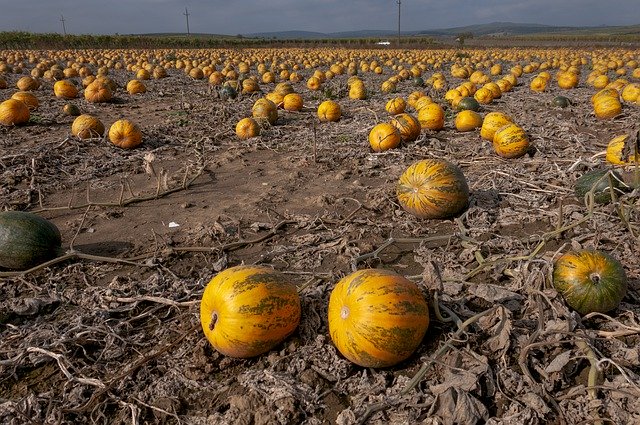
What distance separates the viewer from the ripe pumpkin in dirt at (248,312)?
284cm

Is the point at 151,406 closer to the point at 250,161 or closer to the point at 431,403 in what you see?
the point at 431,403

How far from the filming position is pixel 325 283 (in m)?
3.77

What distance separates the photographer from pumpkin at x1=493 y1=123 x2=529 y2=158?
23.5 ft

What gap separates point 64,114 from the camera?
36.8 ft

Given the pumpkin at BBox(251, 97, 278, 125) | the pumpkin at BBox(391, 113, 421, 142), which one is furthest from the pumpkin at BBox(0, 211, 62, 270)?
the pumpkin at BBox(251, 97, 278, 125)

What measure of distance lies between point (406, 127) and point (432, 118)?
4.46 ft

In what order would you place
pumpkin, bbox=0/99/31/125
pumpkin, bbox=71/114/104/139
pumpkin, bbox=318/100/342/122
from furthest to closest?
pumpkin, bbox=318/100/342/122
pumpkin, bbox=0/99/31/125
pumpkin, bbox=71/114/104/139

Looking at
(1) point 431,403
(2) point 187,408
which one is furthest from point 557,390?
(2) point 187,408

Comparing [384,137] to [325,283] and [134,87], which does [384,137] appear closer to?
[325,283]

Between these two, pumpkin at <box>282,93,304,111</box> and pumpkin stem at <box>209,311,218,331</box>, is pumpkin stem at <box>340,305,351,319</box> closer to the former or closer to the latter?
pumpkin stem at <box>209,311,218,331</box>

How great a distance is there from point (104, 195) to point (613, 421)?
654 centimetres

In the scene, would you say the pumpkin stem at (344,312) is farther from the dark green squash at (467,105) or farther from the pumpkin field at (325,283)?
the dark green squash at (467,105)

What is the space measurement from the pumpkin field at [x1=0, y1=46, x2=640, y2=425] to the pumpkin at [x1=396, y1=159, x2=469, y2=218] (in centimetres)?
2

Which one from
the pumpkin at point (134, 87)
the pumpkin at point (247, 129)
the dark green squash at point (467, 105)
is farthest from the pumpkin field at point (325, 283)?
the pumpkin at point (134, 87)
